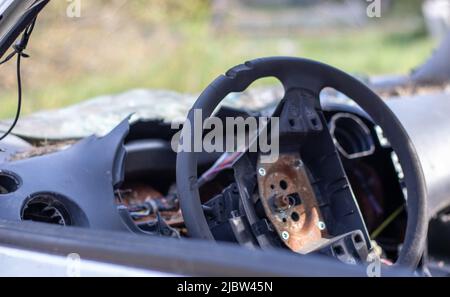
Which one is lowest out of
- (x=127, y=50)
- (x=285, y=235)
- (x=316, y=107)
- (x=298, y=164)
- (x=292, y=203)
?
(x=285, y=235)

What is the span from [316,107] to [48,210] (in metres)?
0.89

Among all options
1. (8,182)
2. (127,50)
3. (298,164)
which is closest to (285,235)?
(298,164)

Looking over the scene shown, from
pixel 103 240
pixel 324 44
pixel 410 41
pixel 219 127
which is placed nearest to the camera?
pixel 103 240

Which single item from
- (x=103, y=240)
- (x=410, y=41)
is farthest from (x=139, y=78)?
(x=410, y=41)

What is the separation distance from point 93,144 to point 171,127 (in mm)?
776

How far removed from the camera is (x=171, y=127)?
129 inches

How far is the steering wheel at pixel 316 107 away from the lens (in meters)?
2.14

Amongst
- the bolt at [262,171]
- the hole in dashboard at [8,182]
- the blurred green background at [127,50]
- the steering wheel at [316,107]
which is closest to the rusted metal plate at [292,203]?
the bolt at [262,171]

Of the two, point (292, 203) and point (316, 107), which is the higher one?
point (316, 107)

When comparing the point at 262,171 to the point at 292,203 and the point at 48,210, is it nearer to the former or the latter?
the point at 292,203

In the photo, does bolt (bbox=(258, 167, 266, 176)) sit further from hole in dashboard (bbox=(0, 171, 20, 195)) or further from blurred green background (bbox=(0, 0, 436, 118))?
blurred green background (bbox=(0, 0, 436, 118))

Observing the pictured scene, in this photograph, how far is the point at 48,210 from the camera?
7.64 feet

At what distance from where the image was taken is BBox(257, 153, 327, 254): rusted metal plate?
7.91 feet

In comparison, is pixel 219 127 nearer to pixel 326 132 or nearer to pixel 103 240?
pixel 326 132
